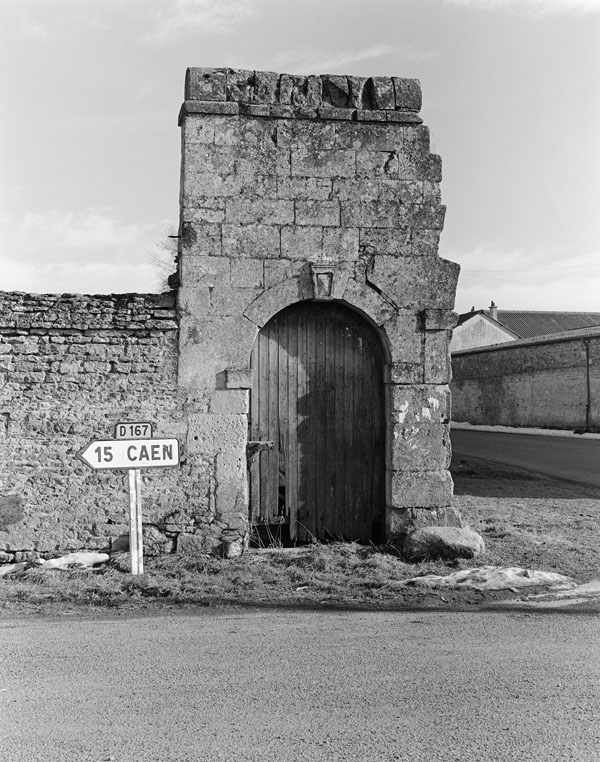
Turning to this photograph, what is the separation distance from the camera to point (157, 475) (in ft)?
24.0

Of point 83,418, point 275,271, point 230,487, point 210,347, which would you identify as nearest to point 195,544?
point 230,487

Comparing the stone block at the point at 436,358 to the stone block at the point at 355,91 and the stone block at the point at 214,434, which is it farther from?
the stone block at the point at 355,91

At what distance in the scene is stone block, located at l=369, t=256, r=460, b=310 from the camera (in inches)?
301

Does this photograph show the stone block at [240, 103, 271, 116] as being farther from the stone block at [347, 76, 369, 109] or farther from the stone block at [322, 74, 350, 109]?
the stone block at [347, 76, 369, 109]

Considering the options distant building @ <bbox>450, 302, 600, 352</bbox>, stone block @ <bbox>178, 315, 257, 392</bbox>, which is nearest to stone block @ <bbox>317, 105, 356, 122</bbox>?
stone block @ <bbox>178, 315, 257, 392</bbox>

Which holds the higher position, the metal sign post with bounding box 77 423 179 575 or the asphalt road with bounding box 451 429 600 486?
the metal sign post with bounding box 77 423 179 575

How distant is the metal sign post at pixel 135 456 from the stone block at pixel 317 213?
105 inches

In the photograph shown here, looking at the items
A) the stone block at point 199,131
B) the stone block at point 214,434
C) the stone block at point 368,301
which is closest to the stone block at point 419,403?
the stone block at point 368,301

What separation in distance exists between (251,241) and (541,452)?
14307 millimetres

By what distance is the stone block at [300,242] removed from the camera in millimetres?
7543

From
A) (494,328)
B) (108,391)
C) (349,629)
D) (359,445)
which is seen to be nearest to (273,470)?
(359,445)

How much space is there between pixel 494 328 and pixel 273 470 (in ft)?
132

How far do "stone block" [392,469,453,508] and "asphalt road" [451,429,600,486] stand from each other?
22.6 feet

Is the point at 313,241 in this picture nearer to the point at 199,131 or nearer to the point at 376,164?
the point at 376,164
